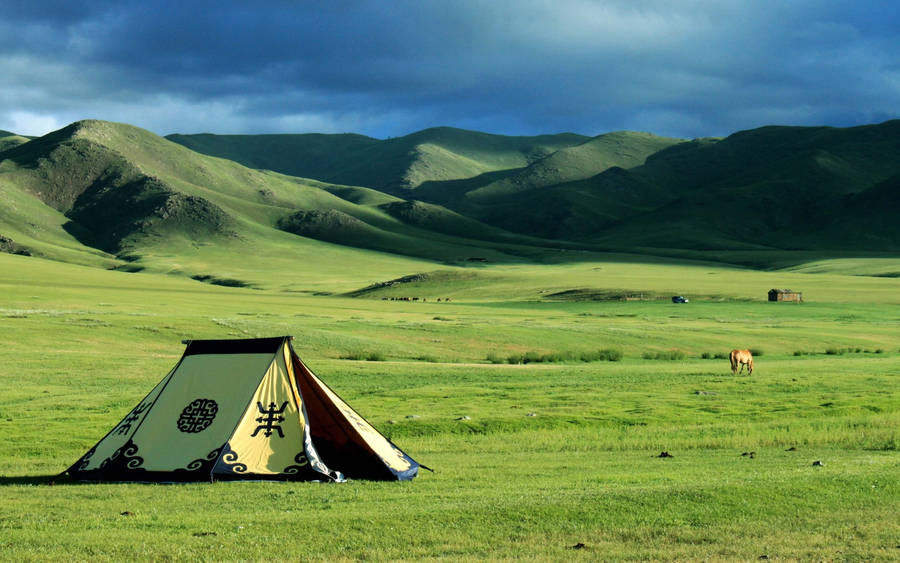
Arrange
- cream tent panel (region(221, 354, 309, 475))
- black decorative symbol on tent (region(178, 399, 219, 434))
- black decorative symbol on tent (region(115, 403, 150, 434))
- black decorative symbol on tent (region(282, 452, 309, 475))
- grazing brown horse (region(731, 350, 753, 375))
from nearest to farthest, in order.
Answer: cream tent panel (region(221, 354, 309, 475)), black decorative symbol on tent (region(282, 452, 309, 475)), black decorative symbol on tent (region(178, 399, 219, 434)), black decorative symbol on tent (region(115, 403, 150, 434)), grazing brown horse (region(731, 350, 753, 375))

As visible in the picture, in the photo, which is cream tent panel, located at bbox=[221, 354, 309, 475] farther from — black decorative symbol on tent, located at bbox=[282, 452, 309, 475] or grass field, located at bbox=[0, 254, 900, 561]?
grass field, located at bbox=[0, 254, 900, 561]

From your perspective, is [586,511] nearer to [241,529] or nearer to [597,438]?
[241,529]

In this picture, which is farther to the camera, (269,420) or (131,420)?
(131,420)

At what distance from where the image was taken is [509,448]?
80.9 feet

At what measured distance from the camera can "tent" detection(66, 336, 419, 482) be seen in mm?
17656

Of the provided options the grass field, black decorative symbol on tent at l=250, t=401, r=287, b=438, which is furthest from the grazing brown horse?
black decorative symbol on tent at l=250, t=401, r=287, b=438

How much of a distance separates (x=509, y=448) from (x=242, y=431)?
9247mm

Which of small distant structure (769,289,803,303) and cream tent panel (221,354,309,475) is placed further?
small distant structure (769,289,803,303)

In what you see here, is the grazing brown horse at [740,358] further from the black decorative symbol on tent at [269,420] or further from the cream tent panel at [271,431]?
the black decorative symbol on tent at [269,420]

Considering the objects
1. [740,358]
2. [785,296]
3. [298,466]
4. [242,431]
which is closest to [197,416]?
[242,431]

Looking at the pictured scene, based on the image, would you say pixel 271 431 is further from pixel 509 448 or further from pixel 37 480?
pixel 509 448

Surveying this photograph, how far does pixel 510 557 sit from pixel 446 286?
172783 millimetres

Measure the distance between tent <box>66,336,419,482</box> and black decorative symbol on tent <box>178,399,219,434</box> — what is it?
2 cm

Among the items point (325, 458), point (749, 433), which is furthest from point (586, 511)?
point (749, 433)
